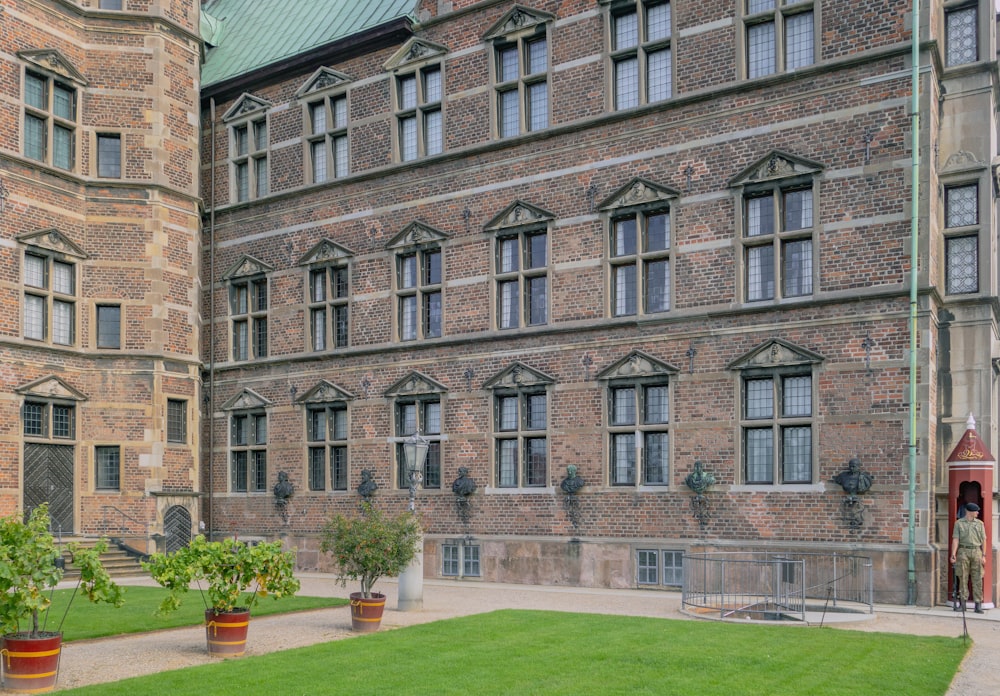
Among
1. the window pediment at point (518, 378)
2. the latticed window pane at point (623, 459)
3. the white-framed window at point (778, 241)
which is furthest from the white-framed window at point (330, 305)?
the white-framed window at point (778, 241)

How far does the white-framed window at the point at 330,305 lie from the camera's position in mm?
25672

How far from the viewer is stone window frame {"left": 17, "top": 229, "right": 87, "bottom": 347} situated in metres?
Result: 24.5

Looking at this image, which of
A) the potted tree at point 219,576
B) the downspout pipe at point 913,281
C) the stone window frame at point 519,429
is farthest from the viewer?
the stone window frame at point 519,429

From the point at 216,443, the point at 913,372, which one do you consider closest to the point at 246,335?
the point at 216,443

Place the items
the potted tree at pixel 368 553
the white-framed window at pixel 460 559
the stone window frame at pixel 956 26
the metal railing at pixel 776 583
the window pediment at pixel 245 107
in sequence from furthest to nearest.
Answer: the window pediment at pixel 245 107 < the white-framed window at pixel 460 559 < the stone window frame at pixel 956 26 < the metal railing at pixel 776 583 < the potted tree at pixel 368 553

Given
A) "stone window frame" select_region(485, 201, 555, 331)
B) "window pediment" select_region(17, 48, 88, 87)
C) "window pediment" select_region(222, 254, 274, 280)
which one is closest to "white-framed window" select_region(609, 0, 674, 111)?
"stone window frame" select_region(485, 201, 555, 331)

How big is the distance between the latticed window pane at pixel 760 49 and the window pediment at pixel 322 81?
999 cm

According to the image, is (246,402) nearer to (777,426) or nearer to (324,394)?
(324,394)

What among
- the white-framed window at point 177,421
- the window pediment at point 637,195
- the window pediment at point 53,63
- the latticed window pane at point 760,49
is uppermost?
the window pediment at point 53,63

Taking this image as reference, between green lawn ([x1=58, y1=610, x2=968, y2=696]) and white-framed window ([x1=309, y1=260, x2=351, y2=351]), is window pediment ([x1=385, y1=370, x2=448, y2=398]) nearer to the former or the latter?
white-framed window ([x1=309, y1=260, x2=351, y2=351])

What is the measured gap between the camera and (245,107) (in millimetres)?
27828

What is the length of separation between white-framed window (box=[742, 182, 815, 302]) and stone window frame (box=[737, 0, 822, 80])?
89.3 inches

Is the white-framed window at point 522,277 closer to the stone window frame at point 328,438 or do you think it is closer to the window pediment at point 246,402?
the stone window frame at point 328,438

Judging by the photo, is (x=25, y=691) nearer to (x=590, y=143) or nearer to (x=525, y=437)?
(x=525, y=437)
